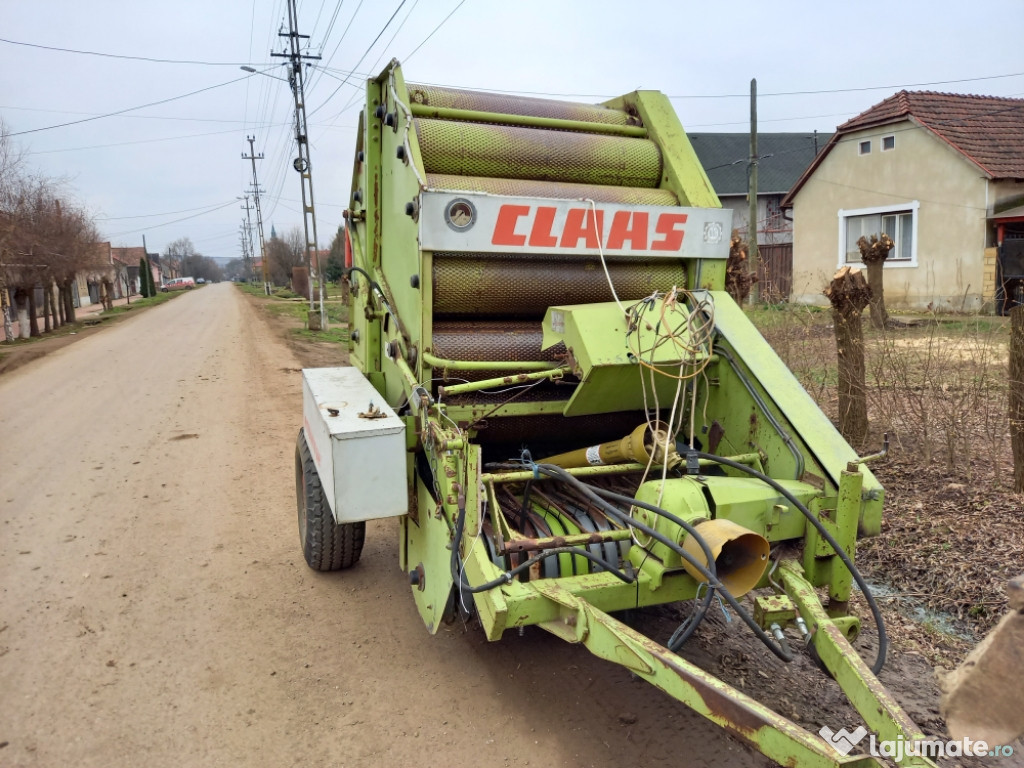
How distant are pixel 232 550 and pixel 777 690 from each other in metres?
3.45

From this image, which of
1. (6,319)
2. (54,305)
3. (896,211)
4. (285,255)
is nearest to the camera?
(896,211)

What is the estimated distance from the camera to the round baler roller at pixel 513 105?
4289mm

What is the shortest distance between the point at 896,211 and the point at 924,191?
3.00 feet

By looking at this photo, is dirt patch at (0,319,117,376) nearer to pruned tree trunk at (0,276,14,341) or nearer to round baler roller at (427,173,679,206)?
pruned tree trunk at (0,276,14,341)

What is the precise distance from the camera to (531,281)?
3932mm

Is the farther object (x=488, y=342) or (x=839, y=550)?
(x=488, y=342)

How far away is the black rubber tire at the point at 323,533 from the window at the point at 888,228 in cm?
1712

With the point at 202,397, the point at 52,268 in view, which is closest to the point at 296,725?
the point at 202,397

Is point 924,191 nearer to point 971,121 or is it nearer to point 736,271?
point 971,121

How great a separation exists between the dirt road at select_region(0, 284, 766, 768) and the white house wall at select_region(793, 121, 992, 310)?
13720 mm

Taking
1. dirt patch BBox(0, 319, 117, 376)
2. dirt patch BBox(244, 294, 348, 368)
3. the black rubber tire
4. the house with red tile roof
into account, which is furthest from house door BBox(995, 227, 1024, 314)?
dirt patch BBox(0, 319, 117, 376)

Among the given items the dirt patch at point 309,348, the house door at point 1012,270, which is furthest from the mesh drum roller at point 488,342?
the dirt patch at point 309,348

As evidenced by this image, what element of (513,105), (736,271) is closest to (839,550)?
(513,105)

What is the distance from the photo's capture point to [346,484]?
322cm
